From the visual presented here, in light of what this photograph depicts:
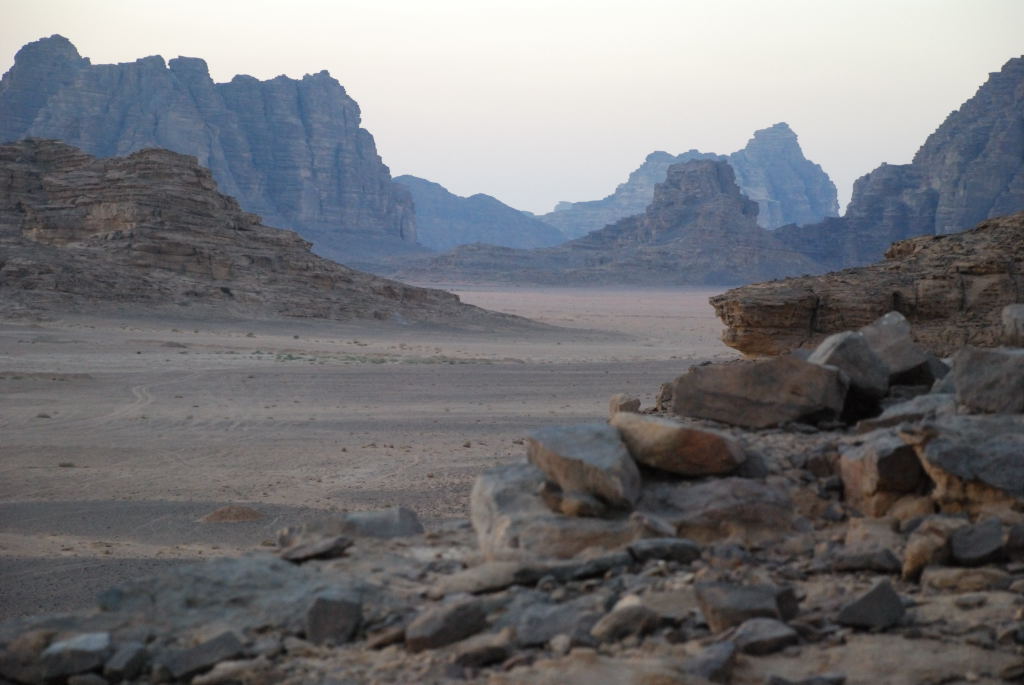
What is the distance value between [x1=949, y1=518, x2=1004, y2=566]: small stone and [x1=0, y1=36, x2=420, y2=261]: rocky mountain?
12087cm

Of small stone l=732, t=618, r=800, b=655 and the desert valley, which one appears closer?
small stone l=732, t=618, r=800, b=655

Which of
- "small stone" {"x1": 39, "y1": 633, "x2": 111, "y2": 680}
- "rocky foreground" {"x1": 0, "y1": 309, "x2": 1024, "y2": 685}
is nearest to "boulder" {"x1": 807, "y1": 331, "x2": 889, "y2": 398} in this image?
"rocky foreground" {"x1": 0, "y1": 309, "x2": 1024, "y2": 685}

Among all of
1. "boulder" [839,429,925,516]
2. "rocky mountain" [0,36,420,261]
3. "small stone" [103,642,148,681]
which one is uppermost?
"rocky mountain" [0,36,420,261]

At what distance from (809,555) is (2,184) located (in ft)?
158

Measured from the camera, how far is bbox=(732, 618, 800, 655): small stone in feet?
11.1

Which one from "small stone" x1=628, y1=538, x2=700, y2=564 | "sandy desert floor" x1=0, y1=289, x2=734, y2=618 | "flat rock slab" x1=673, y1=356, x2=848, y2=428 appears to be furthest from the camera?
"sandy desert floor" x1=0, y1=289, x2=734, y2=618

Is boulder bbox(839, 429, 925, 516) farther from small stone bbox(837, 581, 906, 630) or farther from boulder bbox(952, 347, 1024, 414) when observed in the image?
small stone bbox(837, 581, 906, 630)

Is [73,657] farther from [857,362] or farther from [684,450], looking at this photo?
[857,362]

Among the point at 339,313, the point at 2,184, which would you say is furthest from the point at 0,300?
the point at 2,184

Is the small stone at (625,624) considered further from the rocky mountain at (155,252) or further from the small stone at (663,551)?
the rocky mountain at (155,252)

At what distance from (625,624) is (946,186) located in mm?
123671

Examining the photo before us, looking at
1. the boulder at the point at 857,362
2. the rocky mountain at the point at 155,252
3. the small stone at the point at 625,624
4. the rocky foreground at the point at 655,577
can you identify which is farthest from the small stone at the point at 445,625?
the rocky mountain at the point at 155,252

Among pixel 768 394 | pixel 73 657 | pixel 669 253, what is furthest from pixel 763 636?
pixel 669 253

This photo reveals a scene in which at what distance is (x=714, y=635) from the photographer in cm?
358
